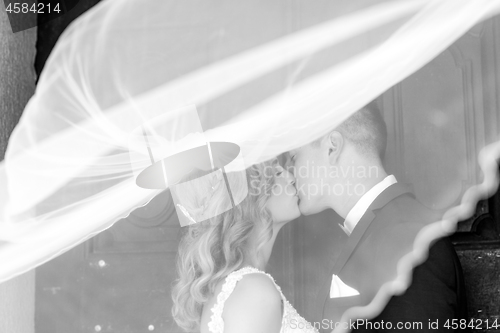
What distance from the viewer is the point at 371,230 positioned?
145 cm

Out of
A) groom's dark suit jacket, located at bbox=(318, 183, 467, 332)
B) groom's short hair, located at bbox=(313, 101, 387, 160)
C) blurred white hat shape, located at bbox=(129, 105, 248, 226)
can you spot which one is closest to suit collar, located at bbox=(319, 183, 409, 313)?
groom's dark suit jacket, located at bbox=(318, 183, 467, 332)

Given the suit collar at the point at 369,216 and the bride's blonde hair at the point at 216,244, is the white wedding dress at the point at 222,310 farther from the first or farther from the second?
the suit collar at the point at 369,216

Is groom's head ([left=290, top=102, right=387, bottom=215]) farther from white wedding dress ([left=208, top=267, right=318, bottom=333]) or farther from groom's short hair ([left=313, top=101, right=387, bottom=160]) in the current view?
white wedding dress ([left=208, top=267, right=318, bottom=333])

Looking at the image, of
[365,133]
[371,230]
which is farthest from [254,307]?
[365,133]

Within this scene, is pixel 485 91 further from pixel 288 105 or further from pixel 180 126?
pixel 180 126

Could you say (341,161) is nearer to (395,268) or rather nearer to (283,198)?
(283,198)

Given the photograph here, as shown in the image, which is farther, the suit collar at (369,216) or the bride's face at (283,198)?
the bride's face at (283,198)

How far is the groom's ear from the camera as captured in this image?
1.62 m

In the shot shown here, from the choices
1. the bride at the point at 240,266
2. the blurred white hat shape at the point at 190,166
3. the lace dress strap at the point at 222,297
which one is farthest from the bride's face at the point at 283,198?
the lace dress strap at the point at 222,297

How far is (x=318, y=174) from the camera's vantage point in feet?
5.53

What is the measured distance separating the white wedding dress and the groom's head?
1.01 ft

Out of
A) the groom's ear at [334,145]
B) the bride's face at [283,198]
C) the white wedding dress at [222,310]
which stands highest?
the groom's ear at [334,145]

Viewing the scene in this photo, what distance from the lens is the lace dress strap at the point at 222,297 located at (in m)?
1.45

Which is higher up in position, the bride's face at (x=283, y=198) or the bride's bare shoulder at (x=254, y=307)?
the bride's face at (x=283, y=198)
